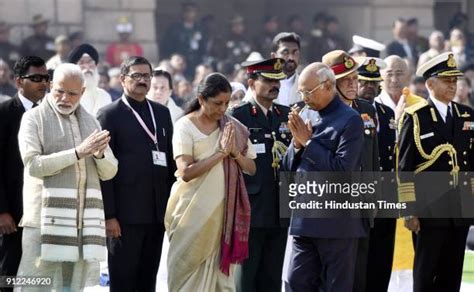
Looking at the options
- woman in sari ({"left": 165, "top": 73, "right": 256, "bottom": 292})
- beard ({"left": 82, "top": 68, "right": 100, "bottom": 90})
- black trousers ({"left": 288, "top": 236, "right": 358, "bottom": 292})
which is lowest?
black trousers ({"left": 288, "top": 236, "right": 358, "bottom": 292})

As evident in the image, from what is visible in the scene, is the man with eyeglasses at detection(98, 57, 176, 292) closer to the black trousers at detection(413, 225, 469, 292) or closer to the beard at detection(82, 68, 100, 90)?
the black trousers at detection(413, 225, 469, 292)

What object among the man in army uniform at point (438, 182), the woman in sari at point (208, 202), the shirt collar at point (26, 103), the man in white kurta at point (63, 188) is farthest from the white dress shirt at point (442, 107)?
the shirt collar at point (26, 103)

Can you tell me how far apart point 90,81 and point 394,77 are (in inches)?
110

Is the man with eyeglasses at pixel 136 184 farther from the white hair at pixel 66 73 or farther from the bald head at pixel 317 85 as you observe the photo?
the bald head at pixel 317 85

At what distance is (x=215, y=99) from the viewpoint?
34.7 ft

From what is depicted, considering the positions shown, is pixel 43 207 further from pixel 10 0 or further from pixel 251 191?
pixel 10 0

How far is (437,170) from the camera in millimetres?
11445

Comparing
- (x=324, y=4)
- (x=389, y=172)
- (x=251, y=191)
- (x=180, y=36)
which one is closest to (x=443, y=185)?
(x=389, y=172)

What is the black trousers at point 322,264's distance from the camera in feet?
33.5

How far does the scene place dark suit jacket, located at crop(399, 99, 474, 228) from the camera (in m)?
11.4

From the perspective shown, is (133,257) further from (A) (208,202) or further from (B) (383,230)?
(B) (383,230)

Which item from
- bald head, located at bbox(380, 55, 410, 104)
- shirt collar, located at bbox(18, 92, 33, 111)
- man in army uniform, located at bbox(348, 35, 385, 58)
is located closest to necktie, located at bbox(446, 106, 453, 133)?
bald head, located at bbox(380, 55, 410, 104)

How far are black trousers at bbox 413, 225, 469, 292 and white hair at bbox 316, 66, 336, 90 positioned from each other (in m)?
1.69

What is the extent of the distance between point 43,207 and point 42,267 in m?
0.42
